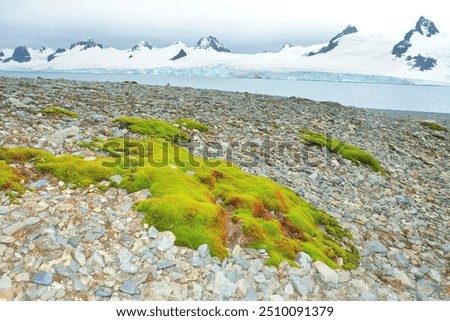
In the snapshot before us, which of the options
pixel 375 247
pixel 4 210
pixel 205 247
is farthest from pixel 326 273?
pixel 4 210

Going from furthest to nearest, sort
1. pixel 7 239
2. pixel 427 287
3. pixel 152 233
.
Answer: pixel 427 287
pixel 152 233
pixel 7 239

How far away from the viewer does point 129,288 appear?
20.9 feet

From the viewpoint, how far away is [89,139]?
12695mm

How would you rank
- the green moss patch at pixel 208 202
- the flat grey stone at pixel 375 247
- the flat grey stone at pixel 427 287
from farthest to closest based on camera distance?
the flat grey stone at pixel 375 247
the flat grey stone at pixel 427 287
the green moss patch at pixel 208 202

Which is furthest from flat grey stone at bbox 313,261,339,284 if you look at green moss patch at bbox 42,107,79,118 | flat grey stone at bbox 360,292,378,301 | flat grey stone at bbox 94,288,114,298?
green moss patch at bbox 42,107,79,118

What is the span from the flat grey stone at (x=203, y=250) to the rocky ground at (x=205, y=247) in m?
0.03

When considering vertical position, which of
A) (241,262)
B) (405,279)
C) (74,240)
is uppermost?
(74,240)

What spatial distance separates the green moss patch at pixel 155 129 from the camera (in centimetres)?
1518

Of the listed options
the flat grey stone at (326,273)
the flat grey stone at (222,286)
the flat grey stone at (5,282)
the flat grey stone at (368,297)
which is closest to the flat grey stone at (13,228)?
the flat grey stone at (5,282)

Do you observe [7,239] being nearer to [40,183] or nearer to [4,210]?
[4,210]

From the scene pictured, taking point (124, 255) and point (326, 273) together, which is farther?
point (326, 273)

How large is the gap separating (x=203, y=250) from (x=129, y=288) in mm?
1649

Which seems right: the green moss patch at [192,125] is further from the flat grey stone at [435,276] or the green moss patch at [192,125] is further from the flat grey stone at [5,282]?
the flat grey stone at [5,282]

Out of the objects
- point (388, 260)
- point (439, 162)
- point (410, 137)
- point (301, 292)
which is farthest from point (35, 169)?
point (410, 137)
